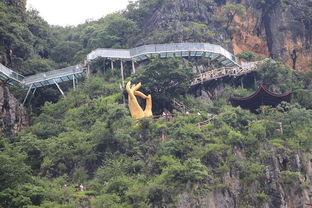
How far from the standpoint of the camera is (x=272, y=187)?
38469 mm

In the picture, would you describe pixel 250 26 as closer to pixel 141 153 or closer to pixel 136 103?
pixel 136 103

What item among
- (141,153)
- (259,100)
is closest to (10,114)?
(141,153)

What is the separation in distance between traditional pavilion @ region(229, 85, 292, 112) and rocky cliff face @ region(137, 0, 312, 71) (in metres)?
9.97

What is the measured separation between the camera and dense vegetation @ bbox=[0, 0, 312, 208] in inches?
1414

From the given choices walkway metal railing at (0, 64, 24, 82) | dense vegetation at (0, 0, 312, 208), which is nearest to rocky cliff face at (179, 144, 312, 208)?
dense vegetation at (0, 0, 312, 208)

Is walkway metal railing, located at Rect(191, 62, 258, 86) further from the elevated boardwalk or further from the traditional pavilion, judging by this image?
the traditional pavilion

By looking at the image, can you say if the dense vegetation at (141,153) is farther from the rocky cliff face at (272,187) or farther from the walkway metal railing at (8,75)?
the walkway metal railing at (8,75)

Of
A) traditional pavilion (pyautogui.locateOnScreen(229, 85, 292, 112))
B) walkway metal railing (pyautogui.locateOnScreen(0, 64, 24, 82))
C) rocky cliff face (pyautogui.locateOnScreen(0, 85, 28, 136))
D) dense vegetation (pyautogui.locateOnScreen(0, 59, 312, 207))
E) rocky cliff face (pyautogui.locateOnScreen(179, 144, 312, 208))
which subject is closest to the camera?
dense vegetation (pyautogui.locateOnScreen(0, 59, 312, 207))

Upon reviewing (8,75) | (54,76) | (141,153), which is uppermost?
(8,75)

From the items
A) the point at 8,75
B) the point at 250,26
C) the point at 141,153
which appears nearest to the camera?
the point at 141,153

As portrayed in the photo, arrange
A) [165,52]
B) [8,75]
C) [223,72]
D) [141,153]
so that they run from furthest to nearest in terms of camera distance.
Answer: [165,52], [223,72], [8,75], [141,153]

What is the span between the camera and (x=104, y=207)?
34469 millimetres

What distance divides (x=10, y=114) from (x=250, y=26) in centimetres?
2061

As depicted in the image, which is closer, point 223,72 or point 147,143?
point 147,143
